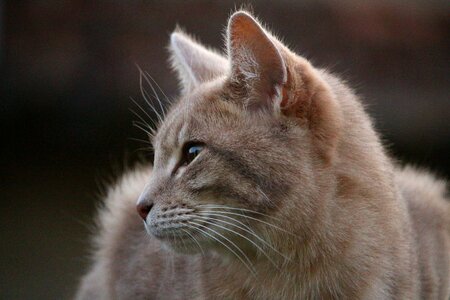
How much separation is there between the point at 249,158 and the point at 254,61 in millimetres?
306

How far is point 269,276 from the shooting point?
10.2ft

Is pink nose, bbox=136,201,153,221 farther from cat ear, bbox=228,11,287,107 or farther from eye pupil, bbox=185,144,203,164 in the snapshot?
cat ear, bbox=228,11,287,107

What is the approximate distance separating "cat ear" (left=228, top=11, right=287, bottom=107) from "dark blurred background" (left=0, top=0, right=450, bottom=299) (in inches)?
82.9

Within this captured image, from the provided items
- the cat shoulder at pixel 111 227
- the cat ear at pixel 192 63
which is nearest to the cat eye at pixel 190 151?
the cat ear at pixel 192 63

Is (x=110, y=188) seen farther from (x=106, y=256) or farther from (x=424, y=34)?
(x=424, y=34)

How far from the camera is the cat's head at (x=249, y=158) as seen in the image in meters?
2.91

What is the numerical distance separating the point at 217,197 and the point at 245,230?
0.14m

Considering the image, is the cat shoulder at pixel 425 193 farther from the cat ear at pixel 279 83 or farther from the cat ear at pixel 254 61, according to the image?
the cat ear at pixel 254 61

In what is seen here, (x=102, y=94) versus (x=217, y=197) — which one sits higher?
(x=217, y=197)

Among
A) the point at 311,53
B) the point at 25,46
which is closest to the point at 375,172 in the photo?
the point at 311,53

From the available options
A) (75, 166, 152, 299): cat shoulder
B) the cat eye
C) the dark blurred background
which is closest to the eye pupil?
the cat eye

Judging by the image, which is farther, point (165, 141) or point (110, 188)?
point (110, 188)

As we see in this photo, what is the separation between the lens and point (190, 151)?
9.96 ft

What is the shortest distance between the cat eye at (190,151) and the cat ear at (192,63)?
1.56 feet
